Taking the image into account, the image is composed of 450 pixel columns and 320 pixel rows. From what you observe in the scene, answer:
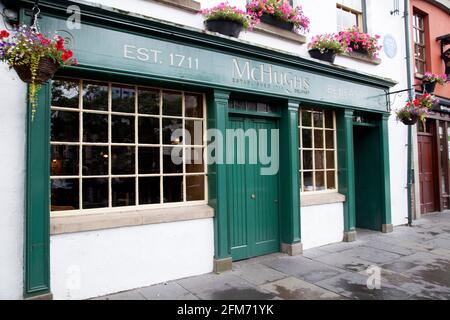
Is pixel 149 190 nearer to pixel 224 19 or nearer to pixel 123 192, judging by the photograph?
pixel 123 192

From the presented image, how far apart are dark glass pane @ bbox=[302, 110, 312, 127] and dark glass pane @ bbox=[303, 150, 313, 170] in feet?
1.86

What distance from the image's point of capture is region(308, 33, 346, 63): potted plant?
6.49 meters

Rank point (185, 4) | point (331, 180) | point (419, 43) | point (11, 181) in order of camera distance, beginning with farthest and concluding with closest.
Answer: point (419, 43) < point (331, 180) < point (185, 4) < point (11, 181)

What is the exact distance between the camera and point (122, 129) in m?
4.57

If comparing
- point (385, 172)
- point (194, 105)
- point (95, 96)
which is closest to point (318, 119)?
point (385, 172)

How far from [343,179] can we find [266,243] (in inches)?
96.8

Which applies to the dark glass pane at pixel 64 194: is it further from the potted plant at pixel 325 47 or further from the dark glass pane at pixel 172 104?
the potted plant at pixel 325 47

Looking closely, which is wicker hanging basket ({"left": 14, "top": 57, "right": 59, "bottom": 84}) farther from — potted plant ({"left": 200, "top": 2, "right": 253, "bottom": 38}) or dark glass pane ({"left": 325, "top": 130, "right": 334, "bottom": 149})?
dark glass pane ({"left": 325, "top": 130, "right": 334, "bottom": 149})

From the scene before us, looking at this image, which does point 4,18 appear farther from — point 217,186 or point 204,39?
point 217,186

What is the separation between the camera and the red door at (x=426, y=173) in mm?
9750

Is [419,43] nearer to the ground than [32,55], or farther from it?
farther from it

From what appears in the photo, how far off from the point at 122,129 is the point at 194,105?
1.27 meters

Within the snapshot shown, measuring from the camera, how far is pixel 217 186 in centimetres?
506
